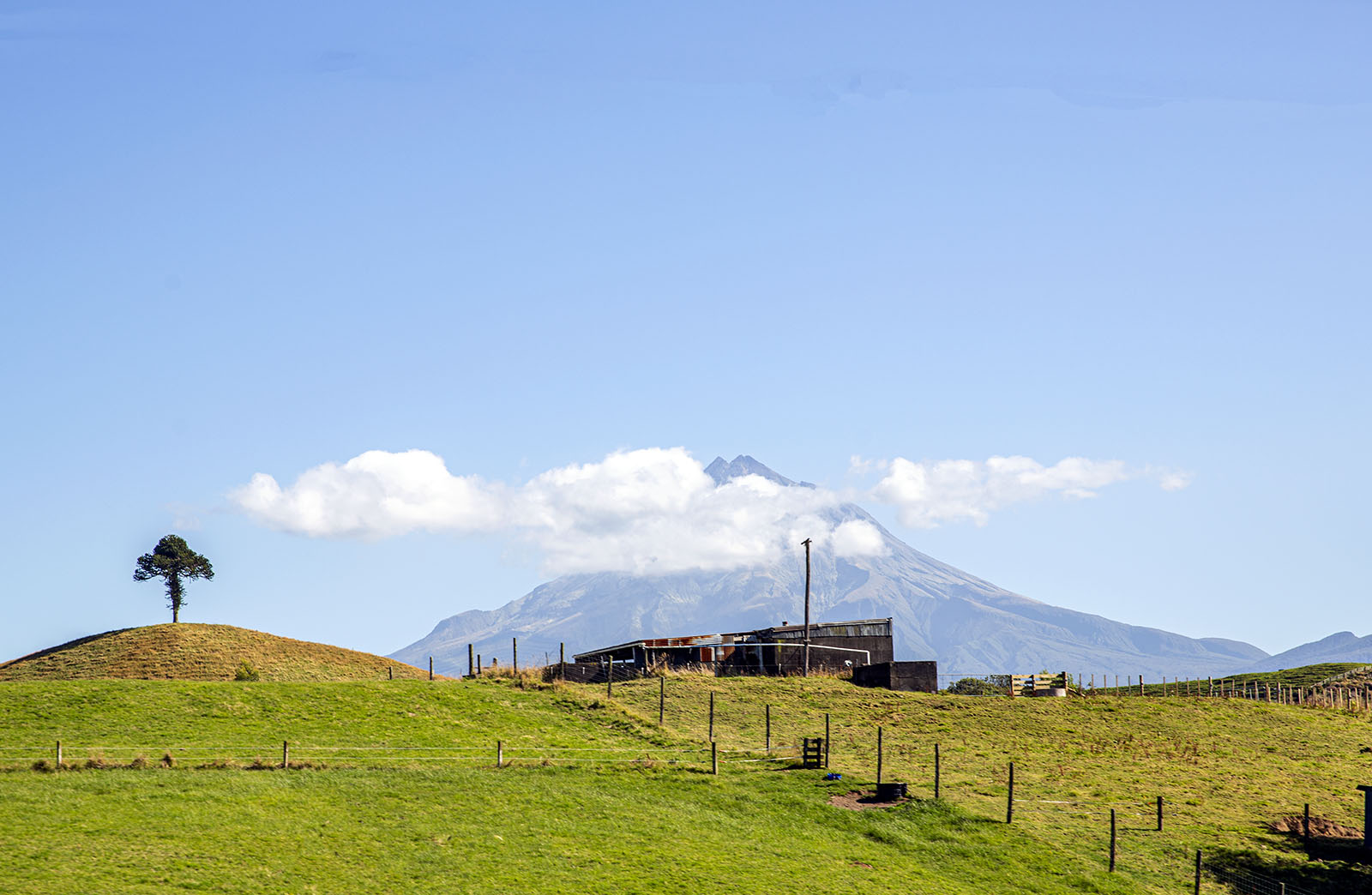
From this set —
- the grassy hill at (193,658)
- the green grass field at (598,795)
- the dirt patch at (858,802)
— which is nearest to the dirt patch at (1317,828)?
the green grass field at (598,795)

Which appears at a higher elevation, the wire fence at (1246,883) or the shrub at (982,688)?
the shrub at (982,688)

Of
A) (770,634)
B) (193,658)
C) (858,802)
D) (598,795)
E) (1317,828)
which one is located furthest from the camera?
(770,634)

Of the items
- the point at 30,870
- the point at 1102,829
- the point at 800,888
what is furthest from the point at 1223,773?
the point at 30,870

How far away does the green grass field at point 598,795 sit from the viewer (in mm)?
40438

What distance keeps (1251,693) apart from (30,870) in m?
95.7

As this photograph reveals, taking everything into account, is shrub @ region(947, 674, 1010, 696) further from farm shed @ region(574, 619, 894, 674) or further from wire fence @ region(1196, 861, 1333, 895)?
wire fence @ region(1196, 861, 1333, 895)

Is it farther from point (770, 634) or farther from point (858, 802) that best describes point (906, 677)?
point (858, 802)

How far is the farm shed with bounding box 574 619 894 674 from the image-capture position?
9925 centimetres

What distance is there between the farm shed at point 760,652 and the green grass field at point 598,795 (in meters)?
17.1

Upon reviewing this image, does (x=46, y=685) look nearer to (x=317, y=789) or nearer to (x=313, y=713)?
(x=313, y=713)

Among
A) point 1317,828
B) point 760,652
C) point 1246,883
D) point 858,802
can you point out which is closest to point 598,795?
point 858,802

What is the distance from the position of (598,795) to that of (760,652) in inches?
1996

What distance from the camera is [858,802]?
176 feet

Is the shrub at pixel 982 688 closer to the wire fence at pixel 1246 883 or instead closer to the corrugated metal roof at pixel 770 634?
the corrugated metal roof at pixel 770 634
